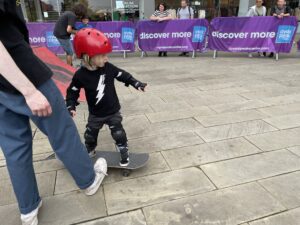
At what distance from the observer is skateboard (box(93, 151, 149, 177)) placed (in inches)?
115

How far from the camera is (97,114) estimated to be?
2.76 metres

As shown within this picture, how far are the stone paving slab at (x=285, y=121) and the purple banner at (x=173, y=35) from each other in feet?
17.5

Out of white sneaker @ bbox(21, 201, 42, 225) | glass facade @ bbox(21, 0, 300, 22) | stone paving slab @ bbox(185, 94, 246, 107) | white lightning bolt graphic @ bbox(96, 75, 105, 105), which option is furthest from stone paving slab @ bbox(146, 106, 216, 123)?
glass facade @ bbox(21, 0, 300, 22)

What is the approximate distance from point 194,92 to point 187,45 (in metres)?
4.07

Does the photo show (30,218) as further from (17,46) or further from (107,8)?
(107,8)

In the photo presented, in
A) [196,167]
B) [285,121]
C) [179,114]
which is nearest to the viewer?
[196,167]

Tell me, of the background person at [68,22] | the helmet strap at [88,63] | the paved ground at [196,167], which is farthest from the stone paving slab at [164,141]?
the background person at [68,22]

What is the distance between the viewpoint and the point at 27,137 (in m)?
2.10

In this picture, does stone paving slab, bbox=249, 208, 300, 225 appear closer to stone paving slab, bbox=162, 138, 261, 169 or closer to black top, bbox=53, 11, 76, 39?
stone paving slab, bbox=162, 138, 261, 169

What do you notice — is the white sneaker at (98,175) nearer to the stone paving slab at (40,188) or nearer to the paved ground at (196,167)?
the paved ground at (196,167)

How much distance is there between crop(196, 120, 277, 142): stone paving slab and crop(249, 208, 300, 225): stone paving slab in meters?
1.39

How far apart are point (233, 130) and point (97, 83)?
2.03 meters

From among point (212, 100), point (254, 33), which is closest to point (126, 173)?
point (212, 100)

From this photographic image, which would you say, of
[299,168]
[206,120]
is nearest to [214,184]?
[299,168]
